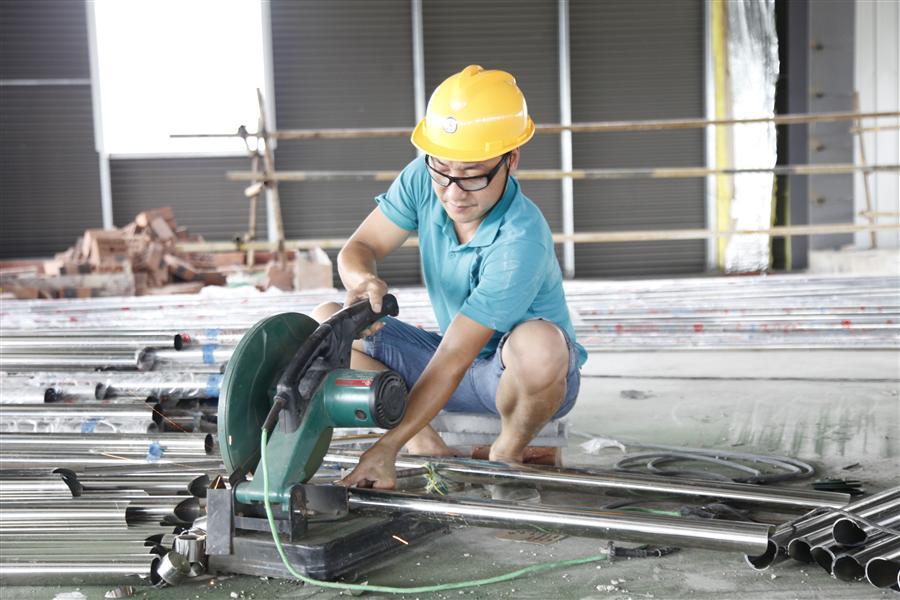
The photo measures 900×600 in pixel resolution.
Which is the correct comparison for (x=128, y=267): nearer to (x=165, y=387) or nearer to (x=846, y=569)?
(x=165, y=387)

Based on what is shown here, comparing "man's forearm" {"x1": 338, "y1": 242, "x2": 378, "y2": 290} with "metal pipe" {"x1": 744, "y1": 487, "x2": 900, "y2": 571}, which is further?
"man's forearm" {"x1": 338, "y1": 242, "x2": 378, "y2": 290}

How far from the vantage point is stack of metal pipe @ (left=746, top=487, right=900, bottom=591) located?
2025mm

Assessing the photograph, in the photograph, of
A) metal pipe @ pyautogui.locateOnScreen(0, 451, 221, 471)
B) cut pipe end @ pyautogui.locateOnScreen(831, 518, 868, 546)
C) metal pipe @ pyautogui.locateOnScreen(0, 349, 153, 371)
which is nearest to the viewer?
cut pipe end @ pyautogui.locateOnScreen(831, 518, 868, 546)

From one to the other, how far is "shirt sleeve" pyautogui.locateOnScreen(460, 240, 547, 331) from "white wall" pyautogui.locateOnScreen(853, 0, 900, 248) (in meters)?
9.54

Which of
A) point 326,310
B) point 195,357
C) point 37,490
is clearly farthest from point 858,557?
point 195,357

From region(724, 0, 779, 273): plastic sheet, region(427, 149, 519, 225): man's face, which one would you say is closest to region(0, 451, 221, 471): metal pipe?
region(427, 149, 519, 225): man's face

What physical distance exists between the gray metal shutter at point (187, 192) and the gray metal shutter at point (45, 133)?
0.33 metres

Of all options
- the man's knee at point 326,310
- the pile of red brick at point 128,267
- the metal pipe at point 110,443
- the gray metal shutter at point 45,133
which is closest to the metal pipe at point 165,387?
the metal pipe at point 110,443

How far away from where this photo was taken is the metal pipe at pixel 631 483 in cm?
252

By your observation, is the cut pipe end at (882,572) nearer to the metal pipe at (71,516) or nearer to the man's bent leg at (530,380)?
the man's bent leg at (530,380)

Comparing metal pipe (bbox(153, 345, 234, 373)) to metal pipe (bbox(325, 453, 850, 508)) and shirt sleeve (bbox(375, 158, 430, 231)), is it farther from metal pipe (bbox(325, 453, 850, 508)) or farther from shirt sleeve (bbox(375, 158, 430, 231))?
metal pipe (bbox(325, 453, 850, 508))

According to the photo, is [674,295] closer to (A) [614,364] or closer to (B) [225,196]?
(A) [614,364]

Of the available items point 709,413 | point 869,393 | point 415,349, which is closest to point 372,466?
point 415,349

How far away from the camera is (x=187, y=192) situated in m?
11.4
